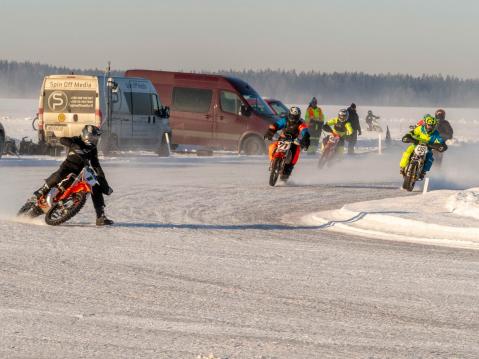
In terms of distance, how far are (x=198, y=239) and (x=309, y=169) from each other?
14.7 m

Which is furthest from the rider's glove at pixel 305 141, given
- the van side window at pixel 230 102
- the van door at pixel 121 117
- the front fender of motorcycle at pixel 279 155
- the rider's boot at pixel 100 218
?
the van side window at pixel 230 102

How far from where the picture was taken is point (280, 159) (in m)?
21.3

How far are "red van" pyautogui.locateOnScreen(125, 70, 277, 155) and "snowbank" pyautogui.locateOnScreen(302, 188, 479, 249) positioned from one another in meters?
16.0

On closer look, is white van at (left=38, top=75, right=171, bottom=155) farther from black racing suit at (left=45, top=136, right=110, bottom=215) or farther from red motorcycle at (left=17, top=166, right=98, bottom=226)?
red motorcycle at (left=17, top=166, right=98, bottom=226)

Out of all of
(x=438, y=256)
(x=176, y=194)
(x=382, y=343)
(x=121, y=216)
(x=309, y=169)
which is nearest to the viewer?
(x=382, y=343)

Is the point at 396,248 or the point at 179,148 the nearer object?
the point at 396,248

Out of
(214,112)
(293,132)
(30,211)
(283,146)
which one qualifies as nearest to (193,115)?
(214,112)

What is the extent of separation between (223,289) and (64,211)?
4700 millimetres

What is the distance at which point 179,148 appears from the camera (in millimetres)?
37438

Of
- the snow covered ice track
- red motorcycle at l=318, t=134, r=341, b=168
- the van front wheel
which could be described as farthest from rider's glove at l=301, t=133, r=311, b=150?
the van front wheel

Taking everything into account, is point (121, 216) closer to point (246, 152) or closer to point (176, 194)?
point (176, 194)

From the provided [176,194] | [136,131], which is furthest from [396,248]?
[136,131]

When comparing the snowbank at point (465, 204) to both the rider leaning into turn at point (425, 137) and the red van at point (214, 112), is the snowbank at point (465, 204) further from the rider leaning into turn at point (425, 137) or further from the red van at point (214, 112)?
the red van at point (214, 112)

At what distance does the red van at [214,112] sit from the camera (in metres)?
32.8
